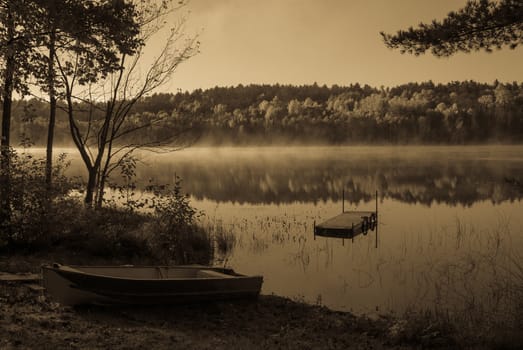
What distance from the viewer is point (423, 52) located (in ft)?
47.4

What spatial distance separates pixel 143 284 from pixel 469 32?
413 inches

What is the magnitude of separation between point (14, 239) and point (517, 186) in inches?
521

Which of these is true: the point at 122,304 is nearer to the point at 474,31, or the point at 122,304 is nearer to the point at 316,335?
the point at 316,335

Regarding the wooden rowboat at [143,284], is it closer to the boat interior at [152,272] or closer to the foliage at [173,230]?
the boat interior at [152,272]

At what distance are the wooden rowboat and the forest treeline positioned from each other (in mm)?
93256

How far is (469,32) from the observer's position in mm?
13867

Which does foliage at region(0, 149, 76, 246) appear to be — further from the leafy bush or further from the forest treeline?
the forest treeline

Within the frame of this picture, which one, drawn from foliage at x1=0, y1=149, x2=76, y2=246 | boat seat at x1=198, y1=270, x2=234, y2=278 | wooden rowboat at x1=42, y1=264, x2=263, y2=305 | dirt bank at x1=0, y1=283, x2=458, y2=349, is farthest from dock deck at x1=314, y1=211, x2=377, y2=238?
foliage at x1=0, y1=149, x2=76, y2=246

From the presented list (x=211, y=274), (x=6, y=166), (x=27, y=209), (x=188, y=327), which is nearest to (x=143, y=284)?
(x=188, y=327)

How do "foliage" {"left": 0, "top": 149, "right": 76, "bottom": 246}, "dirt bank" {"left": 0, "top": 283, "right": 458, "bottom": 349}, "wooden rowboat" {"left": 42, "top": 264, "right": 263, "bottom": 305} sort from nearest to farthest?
"dirt bank" {"left": 0, "top": 283, "right": 458, "bottom": 349}
"wooden rowboat" {"left": 42, "top": 264, "right": 263, "bottom": 305}
"foliage" {"left": 0, "top": 149, "right": 76, "bottom": 246}

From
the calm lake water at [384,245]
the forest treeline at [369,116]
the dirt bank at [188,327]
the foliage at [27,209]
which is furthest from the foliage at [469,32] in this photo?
the forest treeline at [369,116]

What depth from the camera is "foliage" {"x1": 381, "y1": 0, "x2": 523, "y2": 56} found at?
13.1 meters

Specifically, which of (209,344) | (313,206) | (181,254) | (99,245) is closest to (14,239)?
(99,245)

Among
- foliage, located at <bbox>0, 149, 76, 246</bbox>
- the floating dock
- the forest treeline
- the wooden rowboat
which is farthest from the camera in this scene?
the forest treeline
